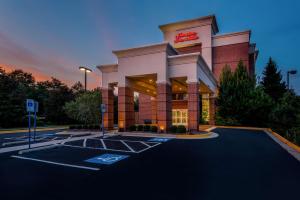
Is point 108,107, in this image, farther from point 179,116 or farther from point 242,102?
point 242,102

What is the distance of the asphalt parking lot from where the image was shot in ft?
13.6

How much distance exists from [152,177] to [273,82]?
35.9 metres

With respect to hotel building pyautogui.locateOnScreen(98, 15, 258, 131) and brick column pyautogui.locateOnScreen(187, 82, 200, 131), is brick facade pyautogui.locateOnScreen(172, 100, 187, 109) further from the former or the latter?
brick column pyautogui.locateOnScreen(187, 82, 200, 131)

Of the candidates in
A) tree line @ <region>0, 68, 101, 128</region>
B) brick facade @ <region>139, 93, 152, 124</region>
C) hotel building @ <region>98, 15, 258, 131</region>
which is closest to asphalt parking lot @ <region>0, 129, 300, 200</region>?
hotel building @ <region>98, 15, 258, 131</region>

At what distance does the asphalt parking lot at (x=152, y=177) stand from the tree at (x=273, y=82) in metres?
29.2

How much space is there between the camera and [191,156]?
7781mm

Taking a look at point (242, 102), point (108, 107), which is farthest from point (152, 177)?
point (242, 102)

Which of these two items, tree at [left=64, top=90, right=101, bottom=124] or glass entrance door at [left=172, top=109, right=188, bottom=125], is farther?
glass entrance door at [left=172, top=109, right=188, bottom=125]

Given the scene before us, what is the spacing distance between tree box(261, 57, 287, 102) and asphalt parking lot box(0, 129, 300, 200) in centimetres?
2919

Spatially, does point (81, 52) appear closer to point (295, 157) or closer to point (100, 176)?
point (100, 176)

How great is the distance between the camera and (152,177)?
5.21 metres

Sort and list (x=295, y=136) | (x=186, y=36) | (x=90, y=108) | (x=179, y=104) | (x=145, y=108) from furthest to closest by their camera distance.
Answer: (x=145, y=108) < (x=186, y=36) < (x=179, y=104) < (x=90, y=108) < (x=295, y=136)

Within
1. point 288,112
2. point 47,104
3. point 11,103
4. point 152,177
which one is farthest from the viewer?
point 47,104

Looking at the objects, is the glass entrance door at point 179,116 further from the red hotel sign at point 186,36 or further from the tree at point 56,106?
the tree at point 56,106
